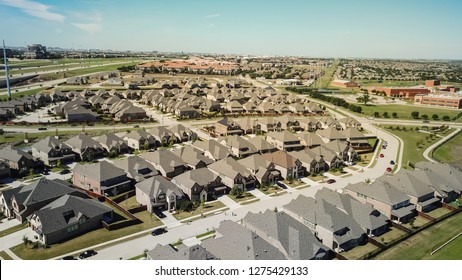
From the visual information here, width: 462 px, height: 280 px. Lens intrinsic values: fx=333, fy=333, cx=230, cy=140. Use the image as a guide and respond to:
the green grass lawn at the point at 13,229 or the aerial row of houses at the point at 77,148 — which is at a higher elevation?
the aerial row of houses at the point at 77,148

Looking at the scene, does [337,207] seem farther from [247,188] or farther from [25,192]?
[25,192]

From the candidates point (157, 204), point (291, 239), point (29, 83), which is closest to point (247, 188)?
point (157, 204)

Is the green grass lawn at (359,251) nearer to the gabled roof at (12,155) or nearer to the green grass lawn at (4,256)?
the green grass lawn at (4,256)

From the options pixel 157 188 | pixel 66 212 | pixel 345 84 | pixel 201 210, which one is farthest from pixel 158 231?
pixel 345 84

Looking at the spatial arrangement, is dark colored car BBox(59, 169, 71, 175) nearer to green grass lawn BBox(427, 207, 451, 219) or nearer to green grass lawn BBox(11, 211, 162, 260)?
green grass lawn BBox(11, 211, 162, 260)

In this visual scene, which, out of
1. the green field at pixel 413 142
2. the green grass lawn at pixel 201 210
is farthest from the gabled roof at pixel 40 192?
the green field at pixel 413 142
